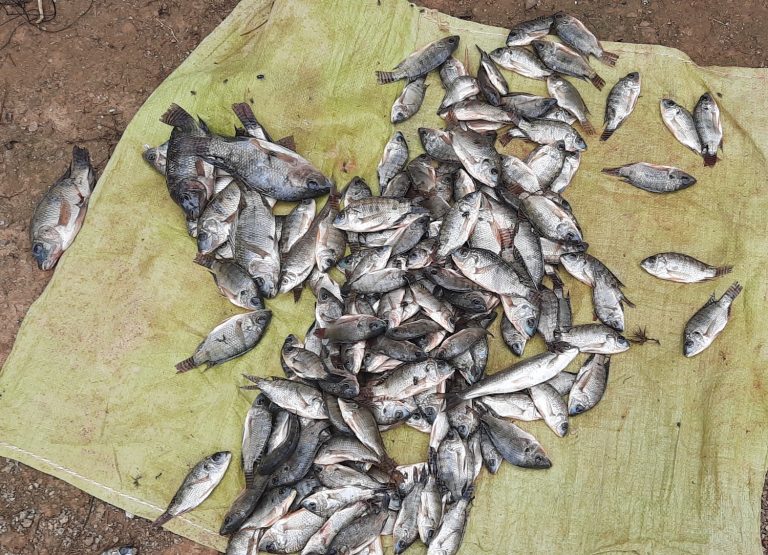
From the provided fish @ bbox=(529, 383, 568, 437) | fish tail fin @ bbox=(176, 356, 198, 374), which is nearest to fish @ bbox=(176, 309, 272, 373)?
fish tail fin @ bbox=(176, 356, 198, 374)

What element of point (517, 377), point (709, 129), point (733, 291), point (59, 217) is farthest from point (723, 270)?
point (59, 217)

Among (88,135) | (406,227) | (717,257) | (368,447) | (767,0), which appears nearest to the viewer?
(368,447)

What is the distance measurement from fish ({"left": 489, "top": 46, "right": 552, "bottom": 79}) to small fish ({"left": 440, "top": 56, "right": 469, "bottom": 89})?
0.32 metres

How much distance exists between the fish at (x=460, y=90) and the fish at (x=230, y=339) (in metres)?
2.08

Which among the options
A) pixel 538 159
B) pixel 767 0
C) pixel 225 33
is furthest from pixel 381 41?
pixel 767 0

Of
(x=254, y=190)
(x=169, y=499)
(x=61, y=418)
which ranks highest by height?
(x=254, y=190)

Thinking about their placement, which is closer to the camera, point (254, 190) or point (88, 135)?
point (254, 190)

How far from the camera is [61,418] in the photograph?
12.8 feet

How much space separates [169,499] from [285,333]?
4.31ft

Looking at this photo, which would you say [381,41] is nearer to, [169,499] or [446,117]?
[446,117]

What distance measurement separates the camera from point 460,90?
441 centimetres

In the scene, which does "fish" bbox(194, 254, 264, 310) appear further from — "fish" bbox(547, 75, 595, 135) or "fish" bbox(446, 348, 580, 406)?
"fish" bbox(547, 75, 595, 135)

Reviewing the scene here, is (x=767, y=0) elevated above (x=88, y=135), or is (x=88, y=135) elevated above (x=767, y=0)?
(x=767, y=0)

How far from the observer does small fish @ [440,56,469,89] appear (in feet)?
14.8
